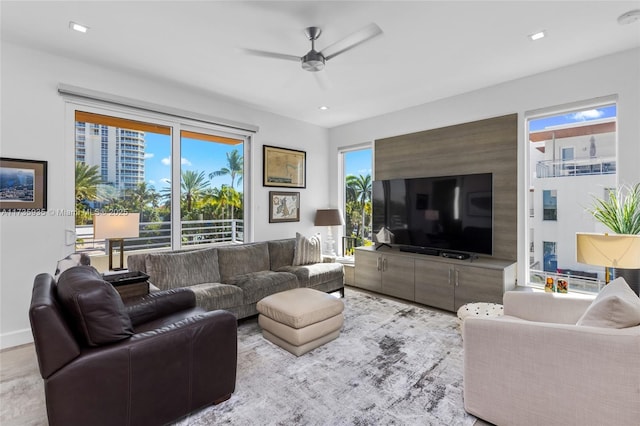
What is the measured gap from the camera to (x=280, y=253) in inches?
168

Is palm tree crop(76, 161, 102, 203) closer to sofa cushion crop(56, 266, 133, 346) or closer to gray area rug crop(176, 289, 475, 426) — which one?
sofa cushion crop(56, 266, 133, 346)

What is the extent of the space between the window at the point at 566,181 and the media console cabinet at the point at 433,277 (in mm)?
441

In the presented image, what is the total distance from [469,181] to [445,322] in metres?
1.68

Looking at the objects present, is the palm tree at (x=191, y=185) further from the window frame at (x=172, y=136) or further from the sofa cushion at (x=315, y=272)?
the sofa cushion at (x=315, y=272)

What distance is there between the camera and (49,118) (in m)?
2.88

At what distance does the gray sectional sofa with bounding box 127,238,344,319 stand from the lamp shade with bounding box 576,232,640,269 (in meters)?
2.68

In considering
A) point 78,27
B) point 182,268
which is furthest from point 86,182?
point 78,27

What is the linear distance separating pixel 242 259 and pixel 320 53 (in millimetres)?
2557

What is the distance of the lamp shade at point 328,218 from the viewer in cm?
508

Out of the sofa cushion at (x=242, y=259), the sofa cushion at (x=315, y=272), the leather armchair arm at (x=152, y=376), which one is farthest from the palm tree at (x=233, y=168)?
the leather armchair arm at (x=152, y=376)

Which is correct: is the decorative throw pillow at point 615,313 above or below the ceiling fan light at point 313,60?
below

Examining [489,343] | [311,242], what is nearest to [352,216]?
[311,242]

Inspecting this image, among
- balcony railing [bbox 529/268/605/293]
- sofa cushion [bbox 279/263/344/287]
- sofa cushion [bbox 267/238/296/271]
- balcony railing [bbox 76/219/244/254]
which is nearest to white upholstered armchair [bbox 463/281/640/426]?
balcony railing [bbox 529/268/605/293]

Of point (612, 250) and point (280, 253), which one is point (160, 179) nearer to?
point (280, 253)
